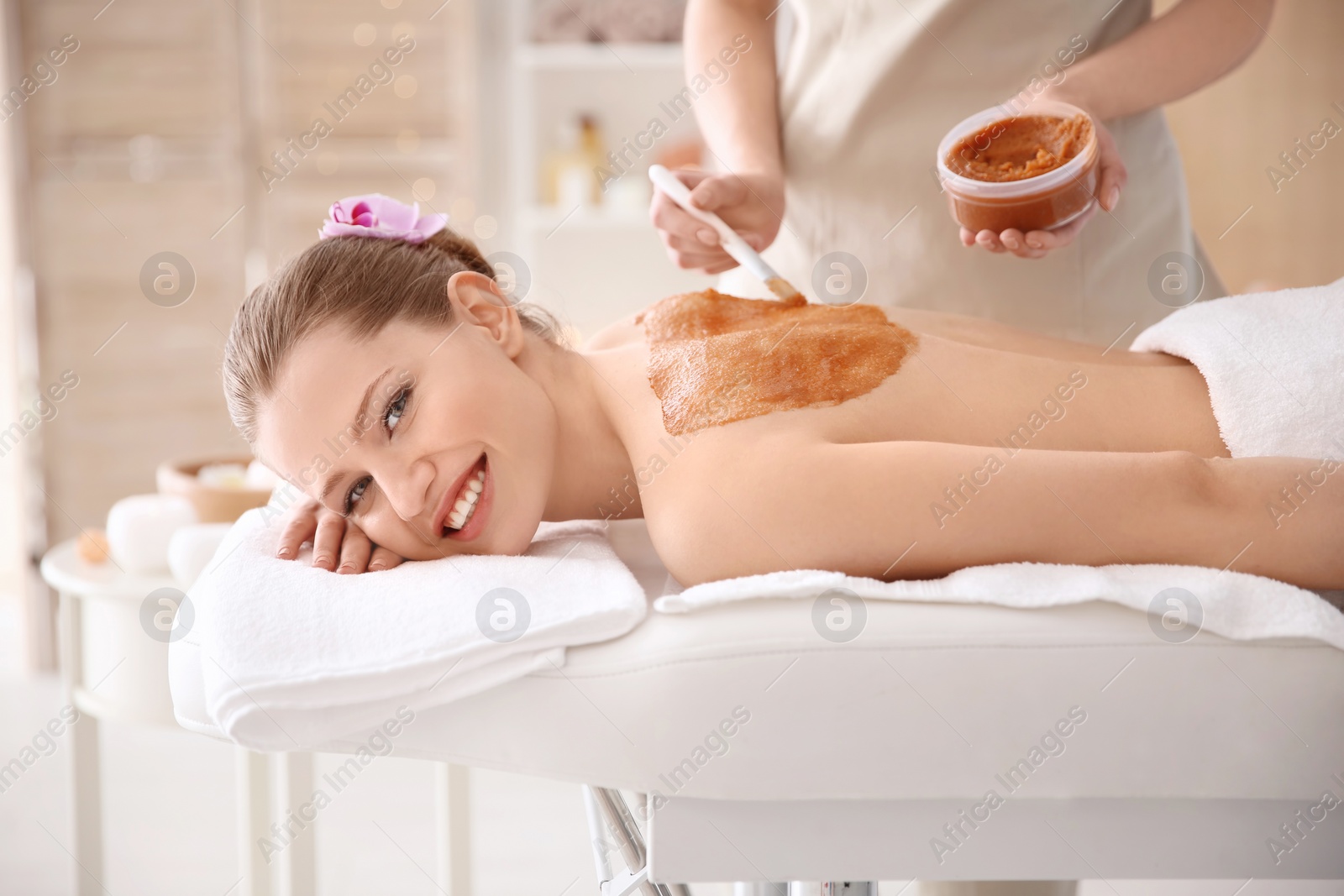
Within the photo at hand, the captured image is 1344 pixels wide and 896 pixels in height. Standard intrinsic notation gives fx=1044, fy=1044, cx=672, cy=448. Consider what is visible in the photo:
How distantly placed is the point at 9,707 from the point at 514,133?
213cm

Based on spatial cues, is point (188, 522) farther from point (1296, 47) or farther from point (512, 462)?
point (1296, 47)

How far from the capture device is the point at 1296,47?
2490mm

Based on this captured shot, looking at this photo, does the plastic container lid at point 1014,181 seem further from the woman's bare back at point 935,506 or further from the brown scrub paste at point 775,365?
the woman's bare back at point 935,506

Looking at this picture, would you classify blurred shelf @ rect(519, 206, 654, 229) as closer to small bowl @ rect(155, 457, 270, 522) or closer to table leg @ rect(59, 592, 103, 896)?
small bowl @ rect(155, 457, 270, 522)

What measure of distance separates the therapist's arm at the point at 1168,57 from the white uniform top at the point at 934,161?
7 cm

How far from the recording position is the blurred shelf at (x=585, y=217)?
297 cm

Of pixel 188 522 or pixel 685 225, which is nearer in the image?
pixel 685 225

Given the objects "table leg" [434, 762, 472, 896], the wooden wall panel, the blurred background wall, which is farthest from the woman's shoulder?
the wooden wall panel

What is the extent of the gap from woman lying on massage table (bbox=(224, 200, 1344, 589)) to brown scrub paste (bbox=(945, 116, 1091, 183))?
0.54 feet

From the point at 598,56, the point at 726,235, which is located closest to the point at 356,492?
the point at 726,235

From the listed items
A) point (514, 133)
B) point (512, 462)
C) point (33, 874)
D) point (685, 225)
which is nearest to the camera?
point (512, 462)

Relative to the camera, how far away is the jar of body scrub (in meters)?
1.04

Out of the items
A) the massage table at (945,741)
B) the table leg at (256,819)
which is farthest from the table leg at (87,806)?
the massage table at (945,741)

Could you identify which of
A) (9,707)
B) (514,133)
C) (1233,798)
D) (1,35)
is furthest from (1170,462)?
(1,35)
